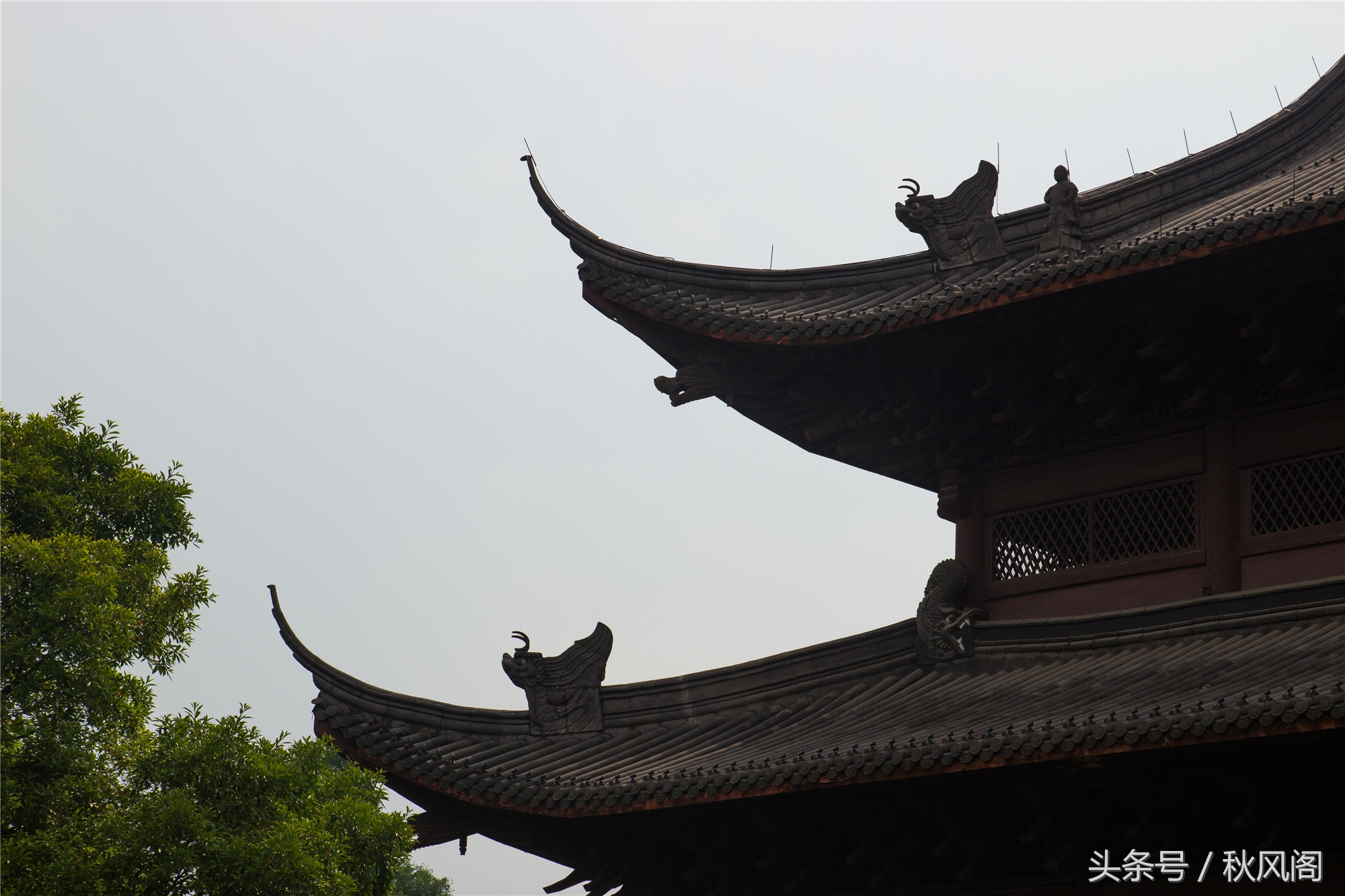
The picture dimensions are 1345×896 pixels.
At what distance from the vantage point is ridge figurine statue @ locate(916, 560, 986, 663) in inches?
379

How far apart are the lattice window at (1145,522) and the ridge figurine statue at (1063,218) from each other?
1.66 m

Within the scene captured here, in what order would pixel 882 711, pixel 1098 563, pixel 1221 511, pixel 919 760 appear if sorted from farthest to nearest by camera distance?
pixel 1098 563, pixel 882 711, pixel 1221 511, pixel 919 760

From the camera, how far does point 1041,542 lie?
997cm

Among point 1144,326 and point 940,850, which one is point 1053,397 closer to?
point 1144,326

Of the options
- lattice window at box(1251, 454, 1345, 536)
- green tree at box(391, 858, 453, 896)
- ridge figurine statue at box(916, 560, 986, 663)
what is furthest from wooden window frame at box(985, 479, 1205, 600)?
green tree at box(391, 858, 453, 896)

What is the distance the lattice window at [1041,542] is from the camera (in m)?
9.76

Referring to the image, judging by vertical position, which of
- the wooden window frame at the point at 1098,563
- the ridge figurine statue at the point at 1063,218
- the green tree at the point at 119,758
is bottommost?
the green tree at the point at 119,758

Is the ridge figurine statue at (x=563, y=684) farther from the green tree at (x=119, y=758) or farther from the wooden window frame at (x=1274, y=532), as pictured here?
the wooden window frame at (x=1274, y=532)

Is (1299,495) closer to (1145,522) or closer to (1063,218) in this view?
(1145,522)

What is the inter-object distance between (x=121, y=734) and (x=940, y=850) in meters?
4.81

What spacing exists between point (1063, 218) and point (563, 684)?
15.3ft

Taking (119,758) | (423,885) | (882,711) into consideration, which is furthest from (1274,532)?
(423,885)

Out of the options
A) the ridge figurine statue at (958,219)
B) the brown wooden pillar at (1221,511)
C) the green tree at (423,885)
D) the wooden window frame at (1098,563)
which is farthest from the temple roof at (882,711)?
the green tree at (423,885)

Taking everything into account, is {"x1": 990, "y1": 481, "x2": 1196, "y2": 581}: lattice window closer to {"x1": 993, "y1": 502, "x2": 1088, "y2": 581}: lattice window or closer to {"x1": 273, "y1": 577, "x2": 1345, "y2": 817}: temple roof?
{"x1": 993, "y1": 502, "x2": 1088, "y2": 581}: lattice window
